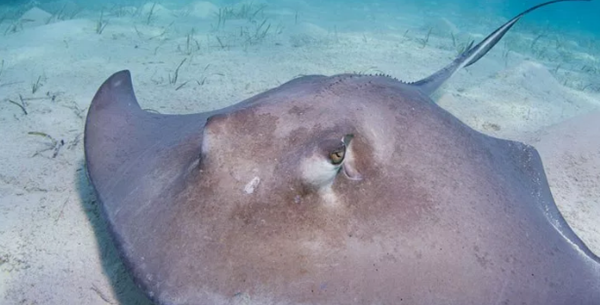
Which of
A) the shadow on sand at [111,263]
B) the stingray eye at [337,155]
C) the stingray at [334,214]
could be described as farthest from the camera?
the shadow on sand at [111,263]

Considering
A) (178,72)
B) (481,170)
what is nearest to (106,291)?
(481,170)

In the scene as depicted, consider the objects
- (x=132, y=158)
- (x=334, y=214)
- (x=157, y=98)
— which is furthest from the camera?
(x=157, y=98)

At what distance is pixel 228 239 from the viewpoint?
174 cm

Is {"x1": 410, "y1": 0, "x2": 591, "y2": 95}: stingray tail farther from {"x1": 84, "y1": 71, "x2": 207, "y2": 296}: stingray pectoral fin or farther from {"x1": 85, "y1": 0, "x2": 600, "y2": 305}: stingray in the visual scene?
{"x1": 84, "y1": 71, "x2": 207, "y2": 296}: stingray pectoral fin

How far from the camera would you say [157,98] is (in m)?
5.74

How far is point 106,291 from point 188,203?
1.32m

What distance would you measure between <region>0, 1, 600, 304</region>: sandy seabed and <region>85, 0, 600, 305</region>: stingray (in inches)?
37.8

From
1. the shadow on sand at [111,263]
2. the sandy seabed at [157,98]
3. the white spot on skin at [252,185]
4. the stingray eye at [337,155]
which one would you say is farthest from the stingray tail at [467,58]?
the shadow on sand at [111,263]

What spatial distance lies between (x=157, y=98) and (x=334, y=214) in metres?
4.70

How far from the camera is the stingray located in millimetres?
1666

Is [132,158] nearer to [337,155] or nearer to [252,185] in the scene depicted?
[252,185]

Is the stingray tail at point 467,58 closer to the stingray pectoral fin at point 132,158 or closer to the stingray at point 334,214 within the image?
the stingray at point 334,214

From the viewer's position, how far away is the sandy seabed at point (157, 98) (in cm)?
295

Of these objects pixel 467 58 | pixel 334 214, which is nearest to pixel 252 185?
pixel 334 214
